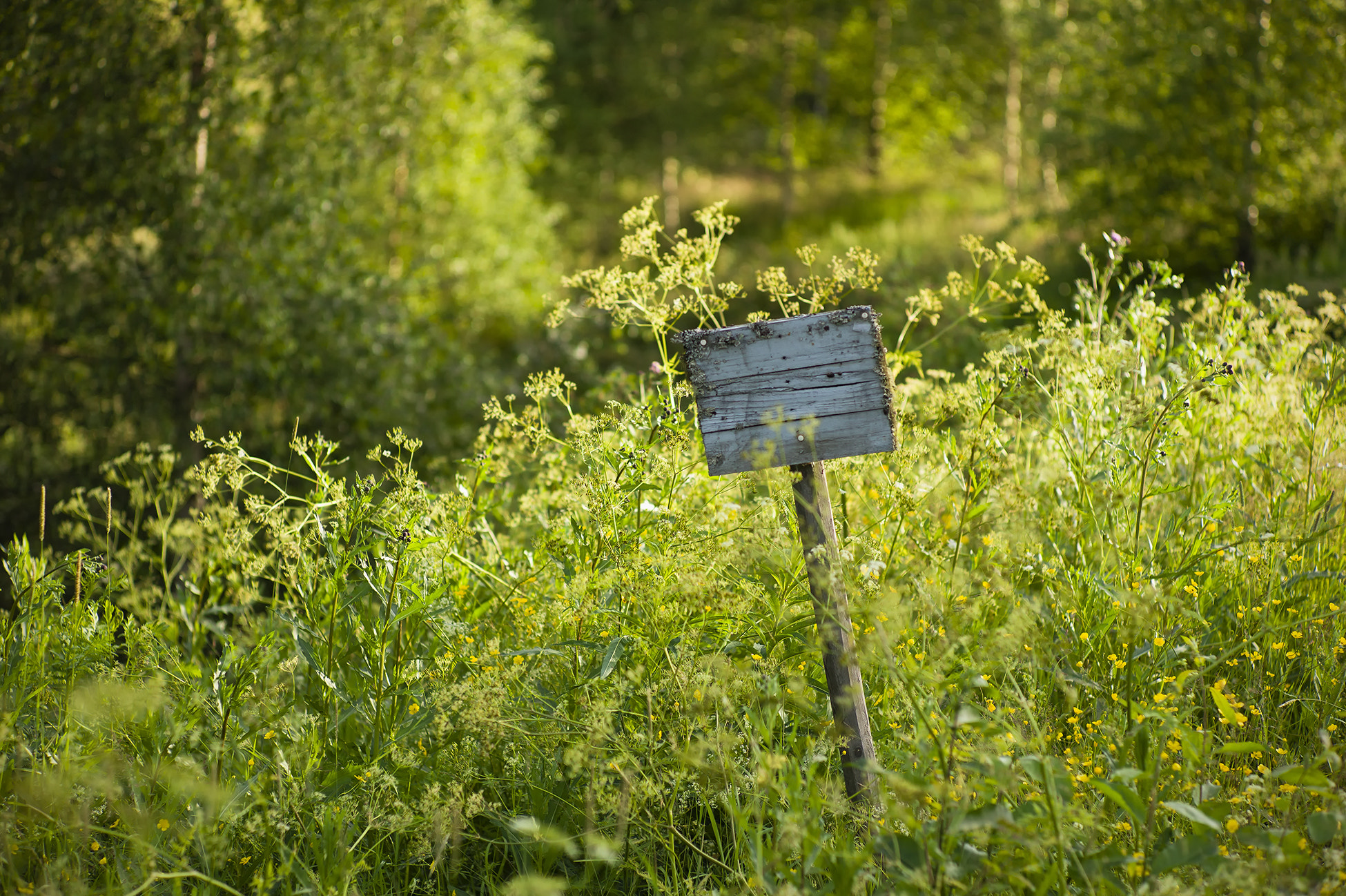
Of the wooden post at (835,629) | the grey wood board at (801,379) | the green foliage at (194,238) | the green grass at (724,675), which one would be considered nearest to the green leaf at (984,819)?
the green grass at (724,675)

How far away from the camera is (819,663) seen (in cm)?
252

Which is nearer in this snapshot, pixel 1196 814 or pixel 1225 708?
pixel 1196 814

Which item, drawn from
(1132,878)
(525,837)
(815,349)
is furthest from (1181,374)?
(525,837)

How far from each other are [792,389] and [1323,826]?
141 centimetres

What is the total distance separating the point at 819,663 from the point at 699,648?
36 cm

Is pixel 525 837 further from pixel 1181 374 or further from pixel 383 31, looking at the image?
pixel 383 31

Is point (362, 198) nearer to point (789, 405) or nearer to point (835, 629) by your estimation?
point (789, 405)

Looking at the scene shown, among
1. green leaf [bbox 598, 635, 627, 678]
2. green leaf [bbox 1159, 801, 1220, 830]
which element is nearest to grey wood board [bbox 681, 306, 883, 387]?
green leaf [bbox 598, 635, 627, 678]

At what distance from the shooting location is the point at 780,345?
225 centimetres

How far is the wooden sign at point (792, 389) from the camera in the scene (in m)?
2.18

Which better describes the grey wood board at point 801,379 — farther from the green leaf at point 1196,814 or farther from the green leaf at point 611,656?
the green leaf at point 1196,814

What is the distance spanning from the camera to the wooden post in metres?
1.99

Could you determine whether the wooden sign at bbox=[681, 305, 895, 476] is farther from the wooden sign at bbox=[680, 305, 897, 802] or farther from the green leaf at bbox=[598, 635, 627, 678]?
the green leaf at bbox=[598, 635, 627, 678]

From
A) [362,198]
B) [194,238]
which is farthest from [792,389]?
[362,198]
